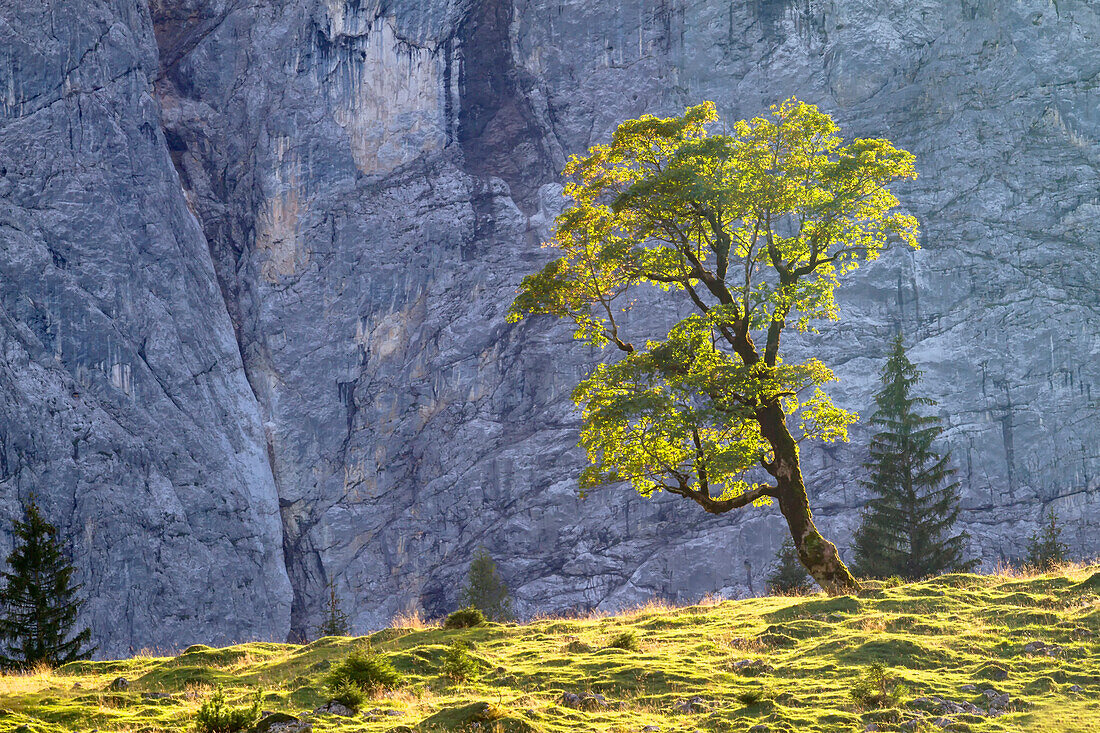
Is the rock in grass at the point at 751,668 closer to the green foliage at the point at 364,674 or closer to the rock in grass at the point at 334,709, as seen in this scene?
the green foliage at the point at 364,674

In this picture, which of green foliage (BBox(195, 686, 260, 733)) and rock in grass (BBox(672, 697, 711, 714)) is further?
rock in grass (BBox(672, 697, 711, 714))

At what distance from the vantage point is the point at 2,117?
83.9m

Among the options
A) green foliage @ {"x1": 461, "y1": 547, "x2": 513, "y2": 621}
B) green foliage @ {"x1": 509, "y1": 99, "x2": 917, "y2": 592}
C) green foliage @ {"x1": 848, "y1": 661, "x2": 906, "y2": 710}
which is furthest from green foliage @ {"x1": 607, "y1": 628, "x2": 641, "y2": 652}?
green foliage @ {"x1": 461, "y1": 547, "x2": 513, "y2": 621}

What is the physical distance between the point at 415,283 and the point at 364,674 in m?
81.4

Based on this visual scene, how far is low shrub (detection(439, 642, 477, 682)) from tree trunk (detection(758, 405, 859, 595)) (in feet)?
28.2

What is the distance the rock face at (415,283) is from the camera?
261 ft

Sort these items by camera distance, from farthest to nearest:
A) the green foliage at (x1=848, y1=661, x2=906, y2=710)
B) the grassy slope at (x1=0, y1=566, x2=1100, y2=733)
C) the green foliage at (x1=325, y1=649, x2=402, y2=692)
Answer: the green foliage at (x1=325, y1=649, x2=402, y2=692), the green foliage at (x1=848, y1=661, x2=906, y2=710), the grassy slope at (x1=0, y1=566, x2=1100, y2=733)

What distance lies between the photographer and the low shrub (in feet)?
46.4

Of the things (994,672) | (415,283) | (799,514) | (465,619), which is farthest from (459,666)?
(415,283)

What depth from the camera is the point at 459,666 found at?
14.2m

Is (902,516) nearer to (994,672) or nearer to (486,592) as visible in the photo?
(486,592)

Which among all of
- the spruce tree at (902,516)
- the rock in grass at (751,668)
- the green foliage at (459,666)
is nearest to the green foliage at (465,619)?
the green foliage at (459,666)

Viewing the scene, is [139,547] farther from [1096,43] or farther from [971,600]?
[1096,43]

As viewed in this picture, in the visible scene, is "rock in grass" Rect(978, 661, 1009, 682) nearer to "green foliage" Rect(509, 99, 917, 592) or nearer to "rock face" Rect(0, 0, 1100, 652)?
"green foliage" Rect(509, 99, 917, 592)
